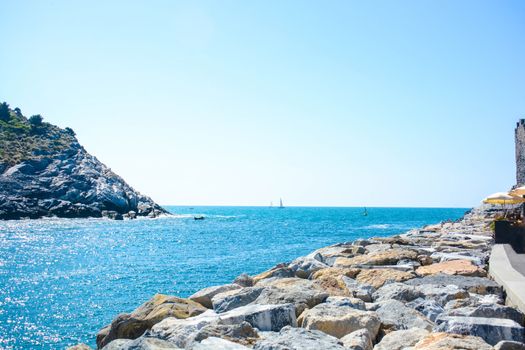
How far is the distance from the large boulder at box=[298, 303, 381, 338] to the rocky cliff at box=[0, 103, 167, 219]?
8720cm

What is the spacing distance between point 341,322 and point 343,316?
14 centimetres

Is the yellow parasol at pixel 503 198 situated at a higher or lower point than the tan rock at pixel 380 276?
higher

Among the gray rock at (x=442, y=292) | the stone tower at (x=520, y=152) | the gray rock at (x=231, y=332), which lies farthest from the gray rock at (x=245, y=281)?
the stone tower at (x=520, y=152)

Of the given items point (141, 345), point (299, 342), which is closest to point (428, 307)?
point (299, 342)

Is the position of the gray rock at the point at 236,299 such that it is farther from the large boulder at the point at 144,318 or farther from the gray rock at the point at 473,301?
the gray rock at the point at 473,301

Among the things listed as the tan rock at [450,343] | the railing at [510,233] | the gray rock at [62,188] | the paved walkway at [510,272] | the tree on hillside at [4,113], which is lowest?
the tan rock at [450,343]

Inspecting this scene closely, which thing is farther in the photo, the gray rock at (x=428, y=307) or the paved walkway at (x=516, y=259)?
the paved walkway at (x=516, y=259)

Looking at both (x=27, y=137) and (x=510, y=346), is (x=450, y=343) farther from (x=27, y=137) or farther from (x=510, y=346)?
(x=27, y=137)

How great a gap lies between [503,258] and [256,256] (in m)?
22.0

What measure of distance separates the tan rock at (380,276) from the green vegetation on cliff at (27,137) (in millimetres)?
95374

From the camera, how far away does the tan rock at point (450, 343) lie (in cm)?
448

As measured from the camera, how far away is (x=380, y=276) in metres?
9.57

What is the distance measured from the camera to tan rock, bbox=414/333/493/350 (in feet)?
14.7

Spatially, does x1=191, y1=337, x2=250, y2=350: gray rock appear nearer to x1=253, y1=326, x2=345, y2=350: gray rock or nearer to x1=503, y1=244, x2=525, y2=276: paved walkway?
x1=253, y1=326, x2=345, y2=350: gray rock
